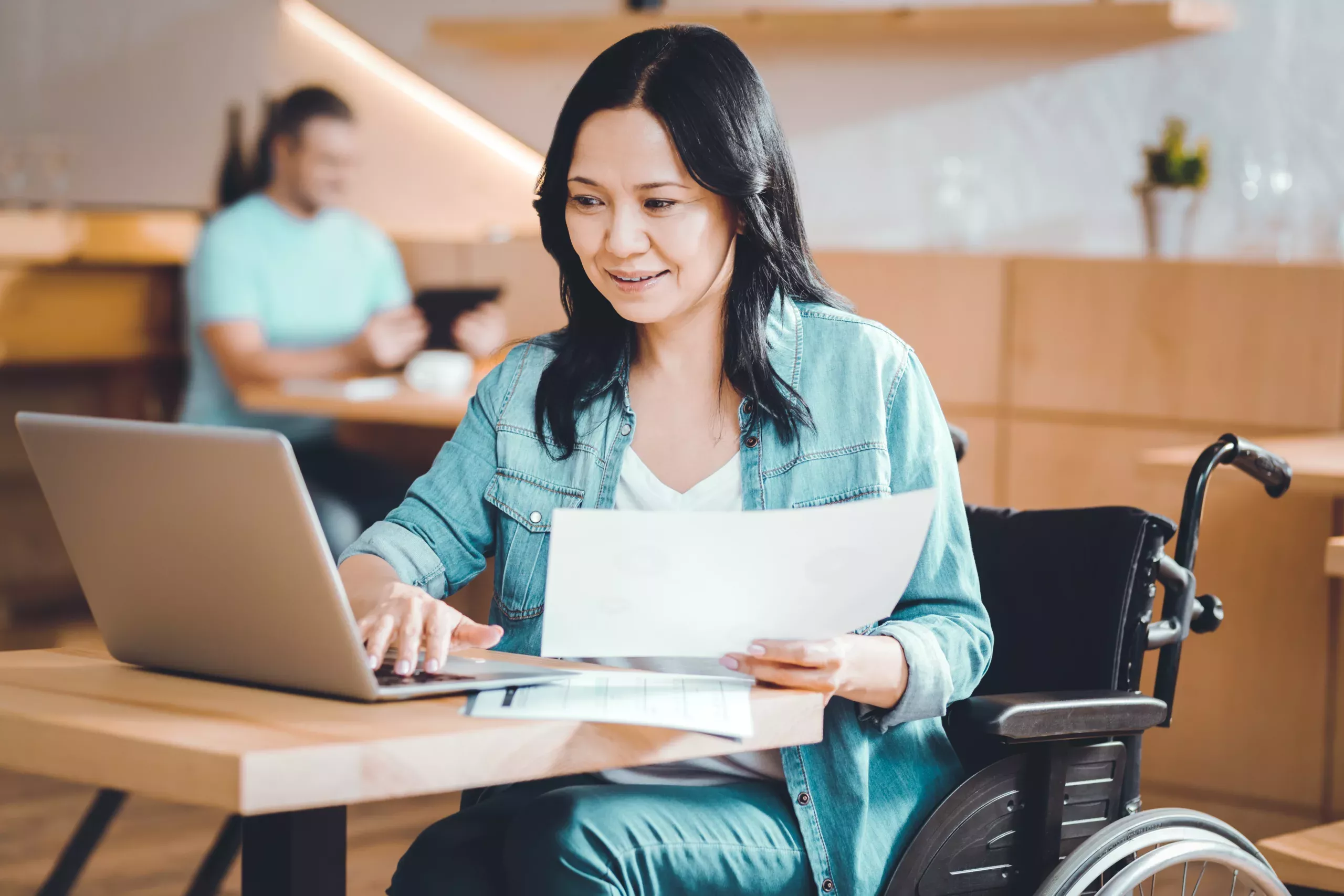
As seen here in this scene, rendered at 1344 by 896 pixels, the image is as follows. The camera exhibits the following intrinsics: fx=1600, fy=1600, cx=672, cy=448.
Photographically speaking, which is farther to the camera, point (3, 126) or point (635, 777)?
point (3, 126)

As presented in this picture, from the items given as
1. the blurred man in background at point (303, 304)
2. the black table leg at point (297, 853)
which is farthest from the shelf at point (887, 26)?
the black table leg at point (297, 853)

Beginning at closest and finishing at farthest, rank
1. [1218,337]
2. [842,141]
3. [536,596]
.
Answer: [536,596] → [1218,337] → [842,141]

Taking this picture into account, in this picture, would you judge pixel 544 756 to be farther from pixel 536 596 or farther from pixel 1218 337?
pixel 1218 337

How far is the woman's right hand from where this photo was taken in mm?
1288

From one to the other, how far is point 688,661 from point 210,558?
20.3 inches

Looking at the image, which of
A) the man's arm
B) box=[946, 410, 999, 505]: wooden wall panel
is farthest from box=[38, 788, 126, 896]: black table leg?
box=[946, 410, 999, 505]: wooden wall panel

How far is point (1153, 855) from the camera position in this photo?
1.44m

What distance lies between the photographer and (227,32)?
5.63 meters

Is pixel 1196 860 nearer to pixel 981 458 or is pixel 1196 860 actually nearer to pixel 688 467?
pixel 688 467

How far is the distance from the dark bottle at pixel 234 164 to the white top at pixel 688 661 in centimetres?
425

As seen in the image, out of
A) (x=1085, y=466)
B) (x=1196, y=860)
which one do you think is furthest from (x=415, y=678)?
(x=1085, y=466)

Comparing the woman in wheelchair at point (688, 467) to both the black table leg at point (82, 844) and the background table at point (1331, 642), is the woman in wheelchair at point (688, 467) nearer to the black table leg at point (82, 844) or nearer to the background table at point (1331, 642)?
the black table leg at point (82, 844)

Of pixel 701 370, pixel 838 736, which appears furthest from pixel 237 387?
pixel 838 736

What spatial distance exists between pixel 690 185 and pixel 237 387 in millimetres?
2667
